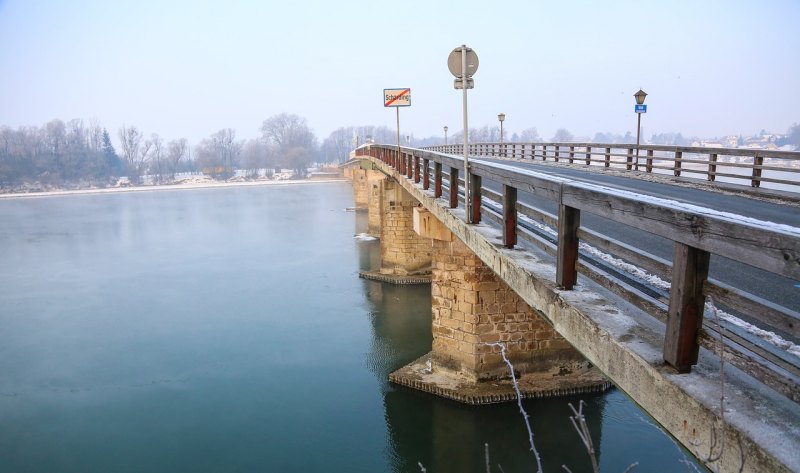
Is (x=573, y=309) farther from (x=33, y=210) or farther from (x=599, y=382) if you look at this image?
(x=33, y=210)

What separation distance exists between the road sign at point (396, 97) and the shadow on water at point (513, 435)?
7.00m

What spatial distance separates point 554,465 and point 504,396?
2171mm

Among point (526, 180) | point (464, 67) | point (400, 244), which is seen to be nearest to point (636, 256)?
point (526, 180)

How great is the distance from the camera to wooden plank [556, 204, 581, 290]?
13.7ft

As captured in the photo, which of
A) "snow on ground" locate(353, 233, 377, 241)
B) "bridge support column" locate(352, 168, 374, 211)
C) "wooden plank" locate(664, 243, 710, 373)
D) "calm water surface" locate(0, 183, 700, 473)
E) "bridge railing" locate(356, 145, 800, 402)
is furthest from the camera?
"bridge support column" locate(352, 168, 374, 211)

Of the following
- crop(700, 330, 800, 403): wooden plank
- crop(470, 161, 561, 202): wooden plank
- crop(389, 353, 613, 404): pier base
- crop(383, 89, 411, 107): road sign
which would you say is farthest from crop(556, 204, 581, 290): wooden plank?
crop(383, 89, 411, 107): road sign

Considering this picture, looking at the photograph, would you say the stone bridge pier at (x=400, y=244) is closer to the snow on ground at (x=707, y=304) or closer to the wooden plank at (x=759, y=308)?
the snow on ground at (x=707, y=304)

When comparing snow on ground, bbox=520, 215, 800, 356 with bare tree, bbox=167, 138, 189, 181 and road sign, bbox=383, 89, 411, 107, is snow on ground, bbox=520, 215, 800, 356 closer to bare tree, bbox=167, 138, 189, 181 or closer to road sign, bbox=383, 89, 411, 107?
road sign, bbox=383, 89, 411, 107

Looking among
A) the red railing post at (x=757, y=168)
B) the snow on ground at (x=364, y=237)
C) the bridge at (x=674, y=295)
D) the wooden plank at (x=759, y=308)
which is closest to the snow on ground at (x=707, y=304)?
the bridge at (x=674, y=295)

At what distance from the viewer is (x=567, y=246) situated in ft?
14.0

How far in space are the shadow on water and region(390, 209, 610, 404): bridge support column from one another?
350 mm

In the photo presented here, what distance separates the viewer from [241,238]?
3941cm

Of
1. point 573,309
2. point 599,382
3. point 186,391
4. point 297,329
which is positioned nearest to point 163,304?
point 297,329

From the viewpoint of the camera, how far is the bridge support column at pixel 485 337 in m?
12.1
